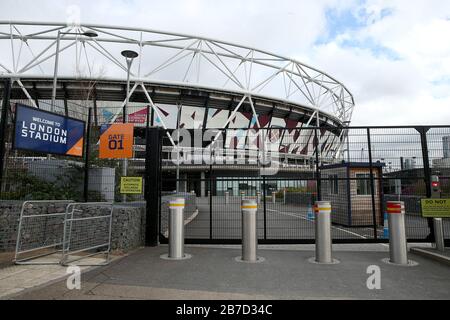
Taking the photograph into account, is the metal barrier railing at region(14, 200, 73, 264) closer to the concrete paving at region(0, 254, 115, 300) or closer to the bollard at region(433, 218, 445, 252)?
the concrete paving at region(0, 254, 115, 300)

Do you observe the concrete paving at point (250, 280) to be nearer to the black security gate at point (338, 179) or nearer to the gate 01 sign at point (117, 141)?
the black security gate at point (338, 179)

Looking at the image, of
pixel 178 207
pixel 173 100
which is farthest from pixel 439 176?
pixel 173 100

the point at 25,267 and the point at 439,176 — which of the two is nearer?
the point at 25,267

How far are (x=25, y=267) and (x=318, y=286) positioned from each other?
5.34 meters

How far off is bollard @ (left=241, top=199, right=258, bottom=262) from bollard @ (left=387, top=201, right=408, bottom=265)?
284cm

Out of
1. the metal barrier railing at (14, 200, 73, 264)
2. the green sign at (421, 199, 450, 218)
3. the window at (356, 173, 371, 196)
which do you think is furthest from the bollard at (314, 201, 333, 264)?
the window at (356, 173, 371, 196)

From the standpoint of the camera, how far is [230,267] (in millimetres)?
6219

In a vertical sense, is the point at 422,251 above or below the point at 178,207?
below

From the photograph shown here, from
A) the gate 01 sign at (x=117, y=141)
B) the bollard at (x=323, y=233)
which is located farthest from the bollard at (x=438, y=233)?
the gate 01 sign at (x=117, y=141)

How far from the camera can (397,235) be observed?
6.59 m

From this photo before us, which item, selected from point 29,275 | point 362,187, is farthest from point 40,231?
point 362,187

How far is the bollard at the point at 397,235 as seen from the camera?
6.55 meters

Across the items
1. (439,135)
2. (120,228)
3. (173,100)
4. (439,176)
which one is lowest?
(120,228)
